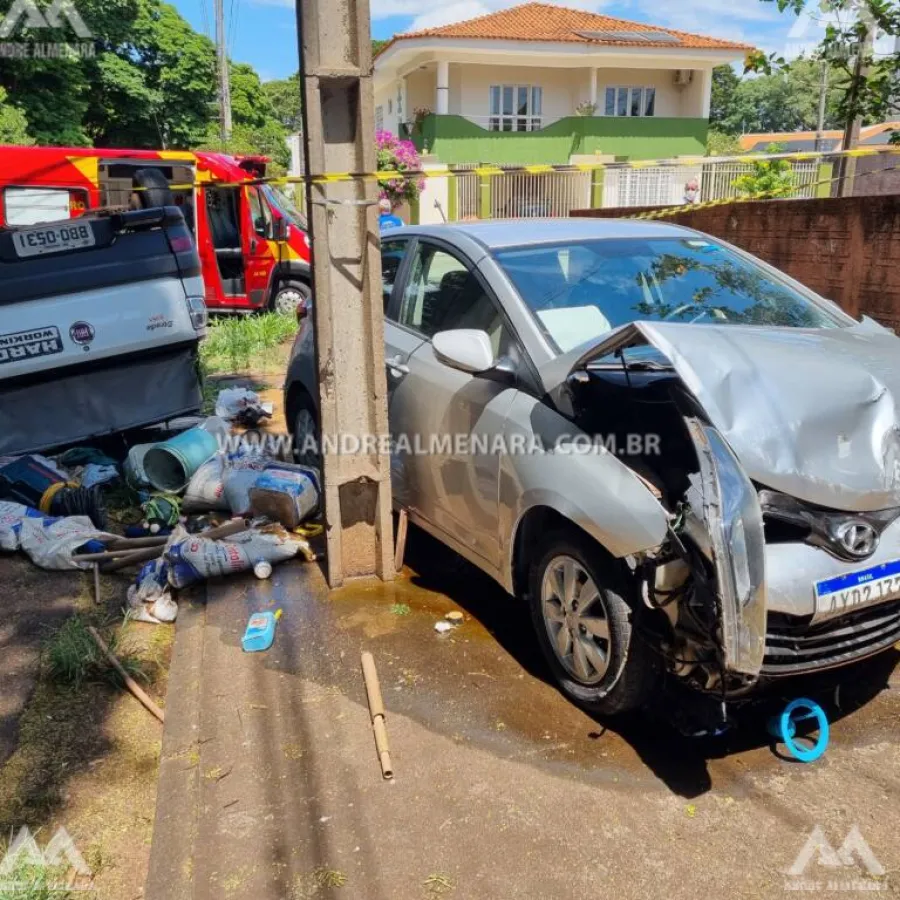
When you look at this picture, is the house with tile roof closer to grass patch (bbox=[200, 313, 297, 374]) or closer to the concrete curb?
grass patch (bbox=[200, 313, 297, 374])

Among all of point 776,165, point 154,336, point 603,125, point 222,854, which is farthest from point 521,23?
point 222,854

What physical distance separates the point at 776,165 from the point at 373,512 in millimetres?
13864

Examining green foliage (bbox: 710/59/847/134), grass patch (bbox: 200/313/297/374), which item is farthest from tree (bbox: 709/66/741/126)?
grass patch (bbox: 200/313/297/374)

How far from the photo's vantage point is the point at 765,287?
3.98 metres

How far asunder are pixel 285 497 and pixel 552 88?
27539 mm

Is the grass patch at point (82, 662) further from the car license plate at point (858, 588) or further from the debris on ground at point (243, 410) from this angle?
the debris on ground at point (243, 410)

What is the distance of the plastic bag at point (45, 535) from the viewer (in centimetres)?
476

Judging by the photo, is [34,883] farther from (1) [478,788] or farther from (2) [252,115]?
(2) [252,115]

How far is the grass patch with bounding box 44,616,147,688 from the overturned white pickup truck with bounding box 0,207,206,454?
2537 mm

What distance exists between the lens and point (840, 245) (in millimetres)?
7625

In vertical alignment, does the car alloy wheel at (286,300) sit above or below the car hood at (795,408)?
below

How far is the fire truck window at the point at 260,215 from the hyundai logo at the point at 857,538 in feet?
38.3

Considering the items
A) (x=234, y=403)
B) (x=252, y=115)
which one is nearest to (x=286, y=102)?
(x=252, y=115)

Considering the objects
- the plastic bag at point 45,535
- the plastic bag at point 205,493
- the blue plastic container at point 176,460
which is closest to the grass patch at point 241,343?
the blue plastic container at point 176,460
